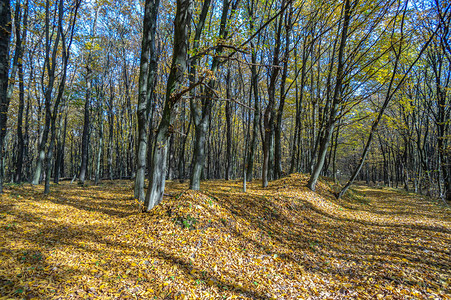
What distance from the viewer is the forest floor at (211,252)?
314 centimetres

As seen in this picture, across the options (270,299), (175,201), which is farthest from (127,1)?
(270,299)

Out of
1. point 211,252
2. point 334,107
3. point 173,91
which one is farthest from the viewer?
point 334,107

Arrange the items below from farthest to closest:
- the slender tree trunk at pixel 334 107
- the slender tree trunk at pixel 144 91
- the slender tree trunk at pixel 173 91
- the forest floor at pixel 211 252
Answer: the slender tree trunk at pixel 334 107 < the slender tree trunk at pixel 144 91 < the slender tree trunk at pixel 173 91 < the forest floor at pixel 211 252

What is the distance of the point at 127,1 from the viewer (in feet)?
49.2

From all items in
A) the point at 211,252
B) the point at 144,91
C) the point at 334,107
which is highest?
the point at 334,107

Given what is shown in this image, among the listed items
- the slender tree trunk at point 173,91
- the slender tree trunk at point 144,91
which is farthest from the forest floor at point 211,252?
the slender tree trunk at point 144,91

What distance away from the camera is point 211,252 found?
436 centimetres

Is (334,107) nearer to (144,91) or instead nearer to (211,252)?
(144,91)

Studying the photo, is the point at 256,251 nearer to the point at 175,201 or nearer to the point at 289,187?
the point at 175,201

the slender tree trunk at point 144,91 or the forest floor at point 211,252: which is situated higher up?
the slender tree trunk at point 144,91

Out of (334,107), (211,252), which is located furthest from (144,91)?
(334,107)

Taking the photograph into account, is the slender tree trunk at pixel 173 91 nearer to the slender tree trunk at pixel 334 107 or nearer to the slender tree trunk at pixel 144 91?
the slender tree trunk at pixel 144 91

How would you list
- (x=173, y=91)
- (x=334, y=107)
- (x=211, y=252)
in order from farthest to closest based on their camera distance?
(x=334, y=107) → (x=173, y=91) → (x=211, y=252)

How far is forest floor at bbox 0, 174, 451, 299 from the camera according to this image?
10.3 feet
